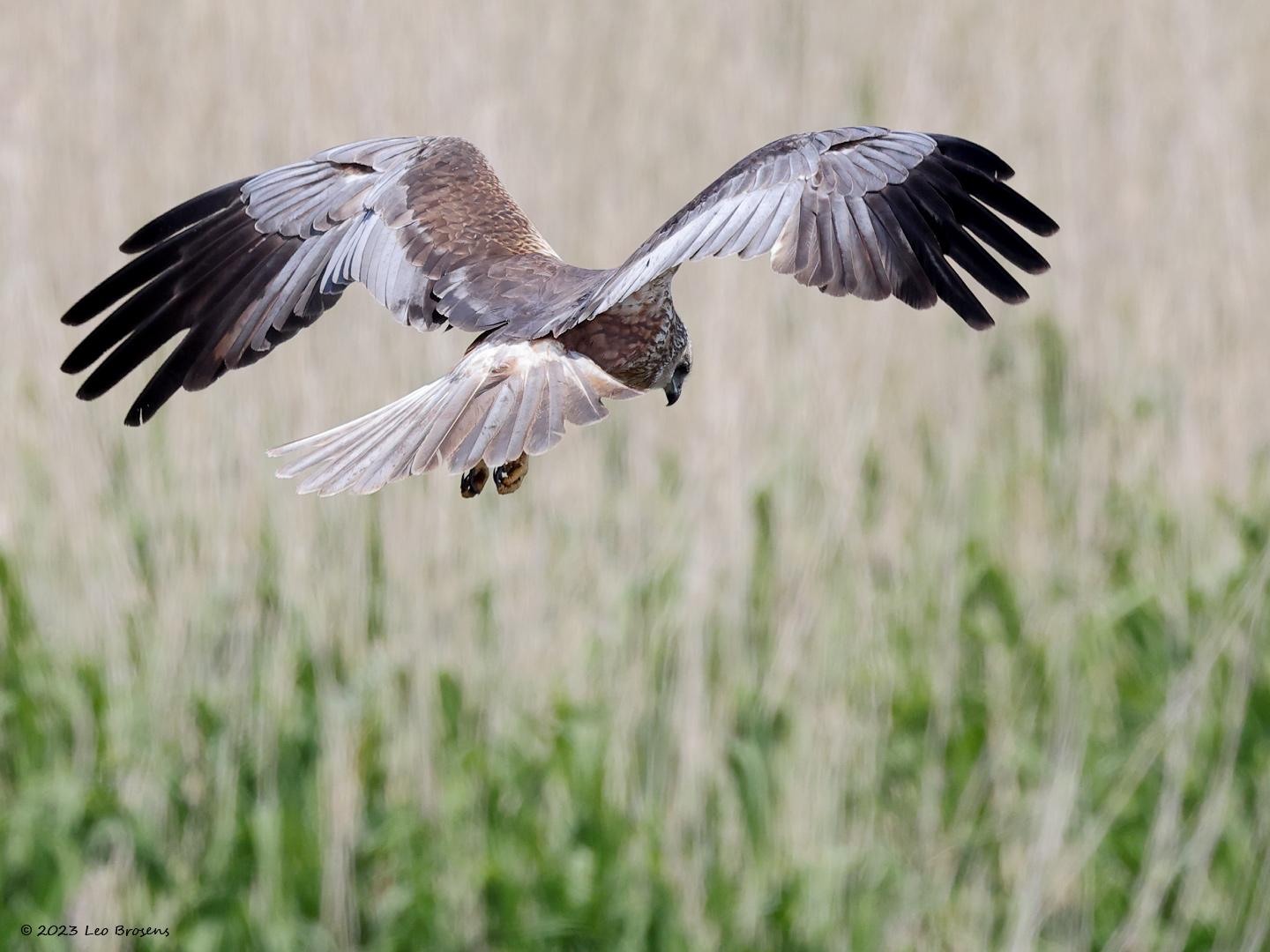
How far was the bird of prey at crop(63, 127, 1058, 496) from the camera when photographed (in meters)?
3.00

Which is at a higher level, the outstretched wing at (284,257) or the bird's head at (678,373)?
the outstretched wing at (284,257)

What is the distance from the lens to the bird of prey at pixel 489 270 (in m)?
3.00

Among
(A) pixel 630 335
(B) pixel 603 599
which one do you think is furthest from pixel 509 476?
(B) pixel 603 599

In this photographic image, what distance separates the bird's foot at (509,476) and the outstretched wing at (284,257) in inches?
12.5

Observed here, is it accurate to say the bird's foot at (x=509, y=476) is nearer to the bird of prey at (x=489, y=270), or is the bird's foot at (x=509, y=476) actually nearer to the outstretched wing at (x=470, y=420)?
the bird of prey at (x=489, y=270)

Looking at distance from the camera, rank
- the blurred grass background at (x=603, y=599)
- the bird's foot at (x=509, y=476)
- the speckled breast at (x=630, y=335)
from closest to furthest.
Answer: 1. the speckled breast at (x=630, y=335)
2. the bird's foot at (x=509, y=476)
3. the blurred grass background at (x=603, y=599)

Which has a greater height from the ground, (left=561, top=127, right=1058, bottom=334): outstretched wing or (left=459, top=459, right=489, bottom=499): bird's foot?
(left=561, top=127, right=1058, bottom=334): outstretched wing

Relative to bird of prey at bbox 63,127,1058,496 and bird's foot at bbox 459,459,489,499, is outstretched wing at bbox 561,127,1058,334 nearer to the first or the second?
bird of prey at bbox 63,127,1058,496

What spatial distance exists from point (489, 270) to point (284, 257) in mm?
444

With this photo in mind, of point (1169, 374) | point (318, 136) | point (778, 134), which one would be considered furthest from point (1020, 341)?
point (318, 136)

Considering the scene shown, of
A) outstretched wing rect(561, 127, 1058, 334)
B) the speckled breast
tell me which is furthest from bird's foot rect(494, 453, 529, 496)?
outstretched wing rect(561, 127, 1058, 334)

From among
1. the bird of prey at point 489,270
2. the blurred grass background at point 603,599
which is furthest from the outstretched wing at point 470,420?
the blurred grass background at point 603,599

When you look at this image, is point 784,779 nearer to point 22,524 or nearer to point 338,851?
point 338,851

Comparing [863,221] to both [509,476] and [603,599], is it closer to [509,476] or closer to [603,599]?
[509,476]
